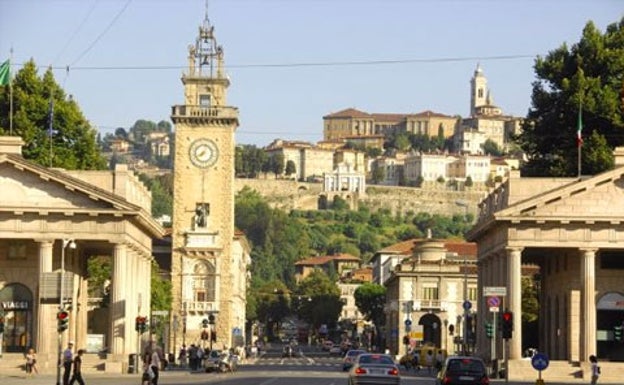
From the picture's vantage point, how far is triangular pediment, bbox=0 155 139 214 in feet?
283

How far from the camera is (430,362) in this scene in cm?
11225

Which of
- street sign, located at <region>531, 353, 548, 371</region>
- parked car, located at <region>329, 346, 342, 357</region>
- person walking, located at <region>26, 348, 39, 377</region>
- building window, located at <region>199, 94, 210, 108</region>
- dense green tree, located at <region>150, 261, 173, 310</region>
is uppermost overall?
building window, located at <region>199, 94, 210, 108</region>

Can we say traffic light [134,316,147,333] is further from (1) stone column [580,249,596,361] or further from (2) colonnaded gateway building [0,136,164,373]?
(1) stone column [580,249,596,361]

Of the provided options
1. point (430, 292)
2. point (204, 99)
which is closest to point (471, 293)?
point (430, 292)

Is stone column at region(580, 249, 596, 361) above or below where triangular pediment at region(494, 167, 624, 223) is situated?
below

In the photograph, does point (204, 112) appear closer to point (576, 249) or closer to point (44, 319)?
point (44, 319)

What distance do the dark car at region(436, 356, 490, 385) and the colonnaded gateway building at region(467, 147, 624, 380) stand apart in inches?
934

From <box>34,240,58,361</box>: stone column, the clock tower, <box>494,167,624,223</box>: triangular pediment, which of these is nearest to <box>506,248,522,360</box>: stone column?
<box>494,167,624,223</box>: triangular pediment

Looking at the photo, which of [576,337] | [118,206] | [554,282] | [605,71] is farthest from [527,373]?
[605,71]

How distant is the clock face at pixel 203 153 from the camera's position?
150 meters

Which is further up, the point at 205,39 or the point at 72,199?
the point at 205,39

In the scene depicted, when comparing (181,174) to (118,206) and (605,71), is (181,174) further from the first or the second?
(118,206)

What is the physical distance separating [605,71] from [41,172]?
41.0 metres

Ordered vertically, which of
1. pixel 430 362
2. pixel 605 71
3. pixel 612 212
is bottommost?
pixel 430 362
